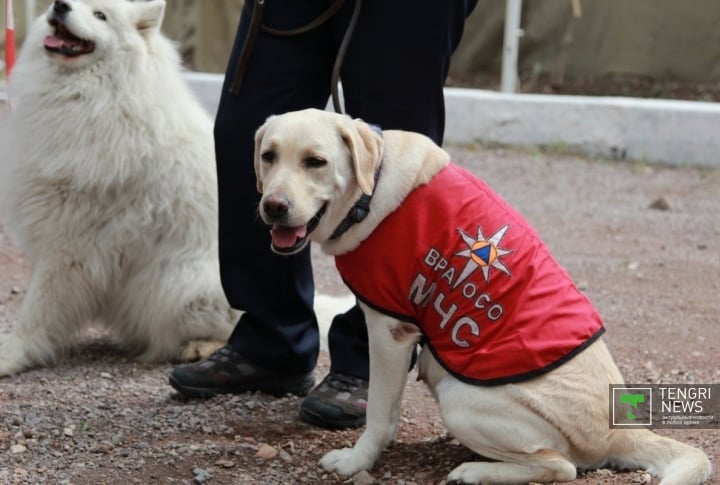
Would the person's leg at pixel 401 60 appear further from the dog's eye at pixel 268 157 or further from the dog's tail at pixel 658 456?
the dog's tail at pixel 658 456

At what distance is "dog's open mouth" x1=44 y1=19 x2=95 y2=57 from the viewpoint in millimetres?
4418

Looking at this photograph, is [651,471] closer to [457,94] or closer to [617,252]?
[617,252]

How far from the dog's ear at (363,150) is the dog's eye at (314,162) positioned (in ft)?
0.28

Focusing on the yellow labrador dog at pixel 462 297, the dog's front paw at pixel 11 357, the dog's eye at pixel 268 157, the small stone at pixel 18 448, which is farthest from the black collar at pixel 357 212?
the dog's front paw at pixel 11 357

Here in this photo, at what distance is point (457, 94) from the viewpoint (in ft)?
27.5

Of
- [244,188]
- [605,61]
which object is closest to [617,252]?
[244,188]

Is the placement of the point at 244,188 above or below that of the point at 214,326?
above

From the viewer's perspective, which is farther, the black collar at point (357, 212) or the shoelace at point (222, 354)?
the shoelace at point (222, 354)

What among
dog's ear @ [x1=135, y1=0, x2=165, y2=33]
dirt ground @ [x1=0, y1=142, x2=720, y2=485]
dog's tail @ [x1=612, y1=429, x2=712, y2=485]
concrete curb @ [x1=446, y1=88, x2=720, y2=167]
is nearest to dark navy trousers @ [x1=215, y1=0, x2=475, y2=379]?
dirt ground @ [x1=0, y1=142, x2=720, y2=485]

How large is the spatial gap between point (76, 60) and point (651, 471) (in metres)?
2.84

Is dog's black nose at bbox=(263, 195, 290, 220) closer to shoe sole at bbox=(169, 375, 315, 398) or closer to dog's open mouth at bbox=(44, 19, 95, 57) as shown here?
shoe sole at bbox=(169, 375, 315, 398)

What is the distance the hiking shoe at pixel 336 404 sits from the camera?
11.4 ft

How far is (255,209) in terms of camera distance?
360cm

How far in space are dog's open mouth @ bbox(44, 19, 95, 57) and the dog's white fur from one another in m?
0.03
